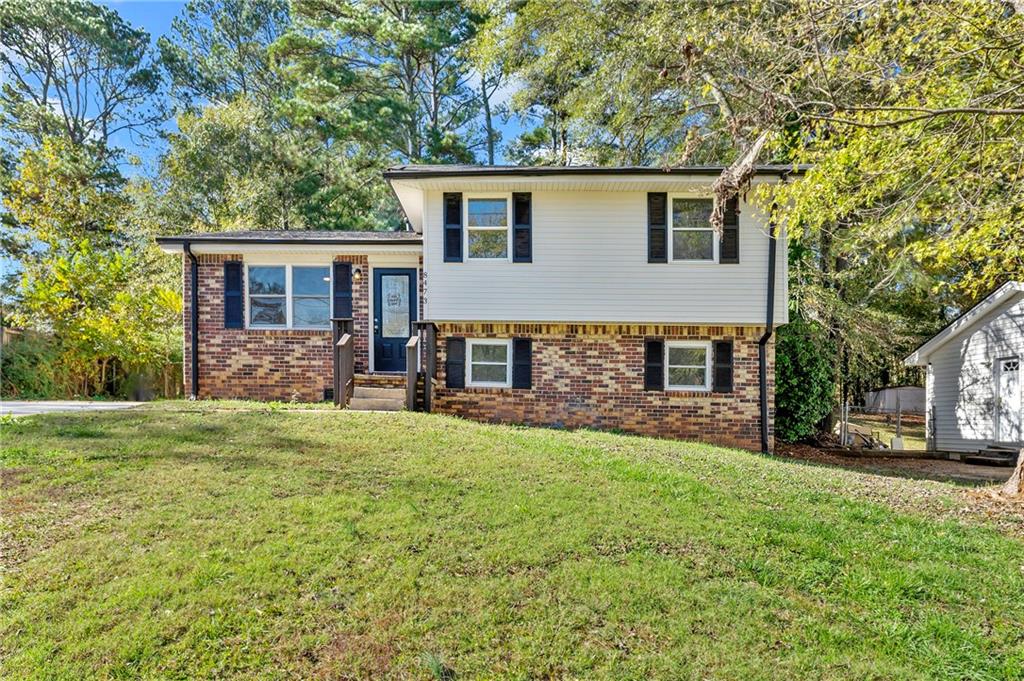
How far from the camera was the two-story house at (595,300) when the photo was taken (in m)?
9.66

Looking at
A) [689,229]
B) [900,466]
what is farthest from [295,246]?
[900,466]

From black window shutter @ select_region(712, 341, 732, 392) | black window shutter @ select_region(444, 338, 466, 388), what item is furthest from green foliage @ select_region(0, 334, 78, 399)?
black window shutter @ select_region(712, 341, 732, 392)

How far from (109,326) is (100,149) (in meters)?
14.8

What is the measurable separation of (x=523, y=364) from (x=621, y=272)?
8.22 feet

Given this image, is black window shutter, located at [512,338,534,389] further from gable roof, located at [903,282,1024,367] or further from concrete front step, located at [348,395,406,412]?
gable roof, located at [903,282,1024,367]

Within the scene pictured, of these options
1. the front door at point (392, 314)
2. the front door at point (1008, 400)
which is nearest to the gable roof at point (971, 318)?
the front door at point (1008, 400)

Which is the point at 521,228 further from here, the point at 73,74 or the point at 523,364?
the point at 73,74

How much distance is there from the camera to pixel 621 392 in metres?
9.96

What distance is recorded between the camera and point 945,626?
11.7 feet

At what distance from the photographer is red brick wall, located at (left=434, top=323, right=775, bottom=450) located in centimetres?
992

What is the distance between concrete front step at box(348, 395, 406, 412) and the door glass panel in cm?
192

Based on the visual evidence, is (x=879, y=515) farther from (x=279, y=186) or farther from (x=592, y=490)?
(x=279, y=186)

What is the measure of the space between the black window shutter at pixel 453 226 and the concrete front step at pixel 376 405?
2.84 m

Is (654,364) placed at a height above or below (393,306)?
below
